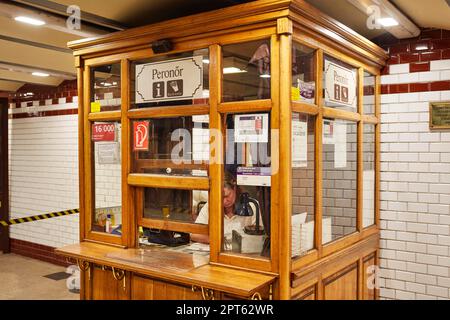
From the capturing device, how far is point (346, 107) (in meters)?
3.81

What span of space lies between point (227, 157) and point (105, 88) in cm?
161

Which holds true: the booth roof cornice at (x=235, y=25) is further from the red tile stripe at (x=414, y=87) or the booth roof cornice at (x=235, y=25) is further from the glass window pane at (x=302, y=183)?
the glass window pane at (x=302, y=183)

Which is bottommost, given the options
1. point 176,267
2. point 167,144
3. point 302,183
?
point 176,267

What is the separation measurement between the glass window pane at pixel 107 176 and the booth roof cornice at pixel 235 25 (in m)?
0.73

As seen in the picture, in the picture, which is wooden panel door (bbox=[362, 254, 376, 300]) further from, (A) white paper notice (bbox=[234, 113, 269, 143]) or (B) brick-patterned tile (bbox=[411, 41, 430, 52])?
(B) brick-patterned tile (bbox=[411, 41, 430, 52])

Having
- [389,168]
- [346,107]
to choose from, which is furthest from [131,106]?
[389,168]

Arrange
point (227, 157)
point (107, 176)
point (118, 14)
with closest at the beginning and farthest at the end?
point (227, 157)
point (118, 14)
point (107, 176)

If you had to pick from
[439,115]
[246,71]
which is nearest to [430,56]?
[439,115]

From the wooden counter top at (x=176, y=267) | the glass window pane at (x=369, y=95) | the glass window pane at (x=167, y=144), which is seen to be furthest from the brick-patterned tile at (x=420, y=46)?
the wooden counter top at (x=176, y=267)

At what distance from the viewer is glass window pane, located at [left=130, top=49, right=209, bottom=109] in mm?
3270

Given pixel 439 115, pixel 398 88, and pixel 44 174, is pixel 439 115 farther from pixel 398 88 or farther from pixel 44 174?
pixel 44 174

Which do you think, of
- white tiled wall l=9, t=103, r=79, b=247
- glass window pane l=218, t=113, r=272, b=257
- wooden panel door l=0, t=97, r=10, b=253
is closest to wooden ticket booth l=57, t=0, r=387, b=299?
glass window pane l=218, t=113, r=272, b=257

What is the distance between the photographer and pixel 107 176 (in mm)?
3996

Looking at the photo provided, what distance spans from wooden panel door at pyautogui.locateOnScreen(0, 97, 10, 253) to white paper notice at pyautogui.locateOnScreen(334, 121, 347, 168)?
640 centimetres
